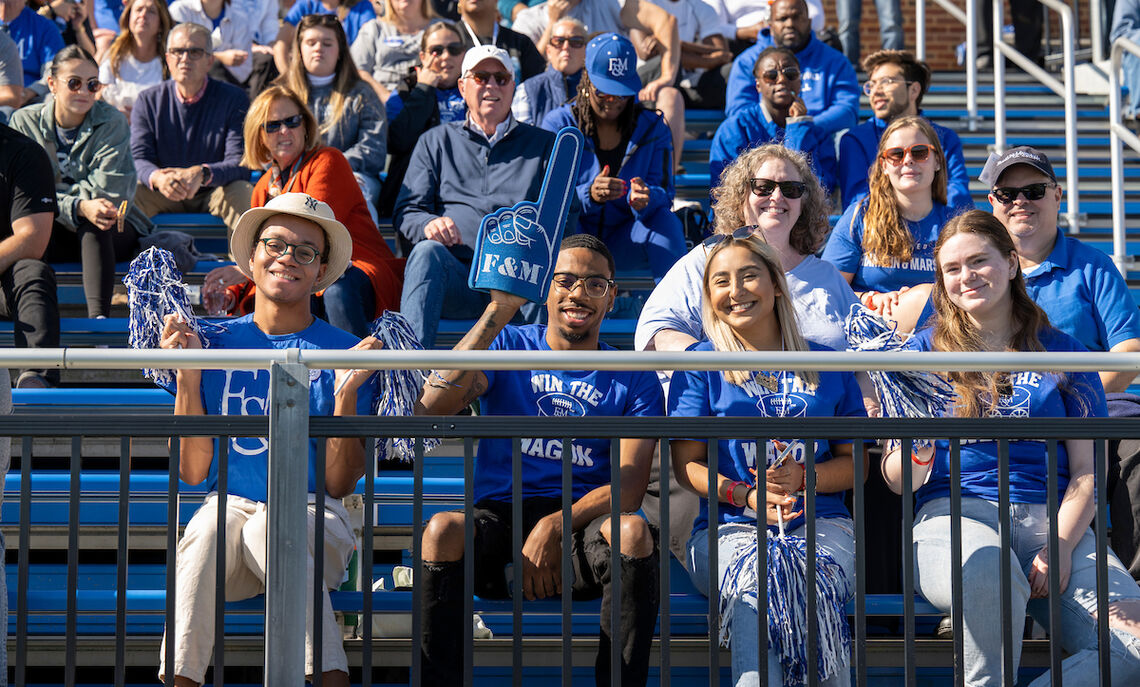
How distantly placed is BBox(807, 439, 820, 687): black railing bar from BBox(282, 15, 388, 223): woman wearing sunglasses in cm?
360

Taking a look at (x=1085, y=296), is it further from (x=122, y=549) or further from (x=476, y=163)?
(x=122, y=549)

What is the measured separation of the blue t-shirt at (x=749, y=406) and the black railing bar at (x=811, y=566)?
2.15ft

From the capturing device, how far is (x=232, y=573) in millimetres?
3525

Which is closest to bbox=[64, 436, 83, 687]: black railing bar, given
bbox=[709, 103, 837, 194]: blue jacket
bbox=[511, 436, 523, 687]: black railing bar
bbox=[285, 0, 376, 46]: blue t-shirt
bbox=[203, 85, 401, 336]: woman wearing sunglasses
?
bbox=[511, 436, 523, 687]: black railing bar

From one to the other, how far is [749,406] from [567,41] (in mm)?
3222

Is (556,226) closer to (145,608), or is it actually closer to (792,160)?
(792,160)

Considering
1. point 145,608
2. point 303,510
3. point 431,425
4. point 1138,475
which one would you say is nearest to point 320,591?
point 303,510

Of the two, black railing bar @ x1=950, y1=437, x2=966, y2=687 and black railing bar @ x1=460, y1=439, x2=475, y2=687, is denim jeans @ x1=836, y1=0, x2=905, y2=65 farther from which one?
black railing bar @ x1=460, y1=439, x2=475, y2=687

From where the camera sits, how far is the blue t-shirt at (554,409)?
385 centimetres

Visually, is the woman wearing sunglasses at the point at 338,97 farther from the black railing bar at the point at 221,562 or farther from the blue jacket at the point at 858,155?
the black railing bar at the point at 221,562

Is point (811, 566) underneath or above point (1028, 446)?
underneath

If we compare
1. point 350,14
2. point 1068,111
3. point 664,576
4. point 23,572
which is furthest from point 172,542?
point 350,14

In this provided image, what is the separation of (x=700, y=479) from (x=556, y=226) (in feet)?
3.44

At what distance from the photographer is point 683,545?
13.2 feet
